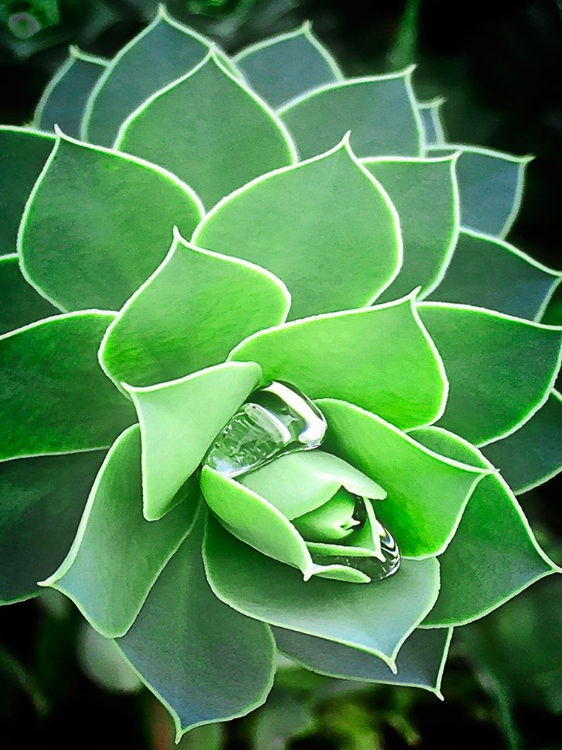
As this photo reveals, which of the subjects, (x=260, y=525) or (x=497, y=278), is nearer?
(x=260, y=525)

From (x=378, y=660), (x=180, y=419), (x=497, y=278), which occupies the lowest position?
(x=378, y=660)

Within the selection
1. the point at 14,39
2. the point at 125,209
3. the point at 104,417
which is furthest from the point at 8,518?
the point at 14,39

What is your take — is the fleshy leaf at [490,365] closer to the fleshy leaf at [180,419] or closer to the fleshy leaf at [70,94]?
the fleshy leaf at [180,419]

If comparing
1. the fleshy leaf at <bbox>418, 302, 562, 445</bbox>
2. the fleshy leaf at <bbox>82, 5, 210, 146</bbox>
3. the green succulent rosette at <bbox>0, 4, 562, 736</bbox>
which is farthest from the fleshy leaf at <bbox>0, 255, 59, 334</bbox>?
the fleshy leaf at <bbox>418, 302, 562, 445</bbox>

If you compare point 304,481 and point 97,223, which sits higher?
point 97,223

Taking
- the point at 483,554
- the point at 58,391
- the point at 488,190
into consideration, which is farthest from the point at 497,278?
the point at 58,391

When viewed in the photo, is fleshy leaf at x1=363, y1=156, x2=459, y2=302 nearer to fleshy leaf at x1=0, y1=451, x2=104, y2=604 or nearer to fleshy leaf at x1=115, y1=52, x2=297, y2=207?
fleshy leaf at x1=115, y1=52, x2=297, y2=207

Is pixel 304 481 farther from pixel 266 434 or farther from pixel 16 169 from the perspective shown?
pixel 16 169
